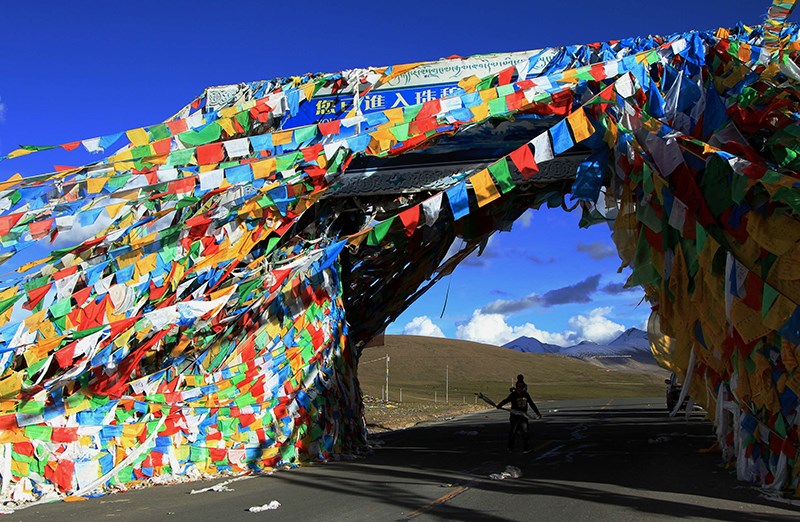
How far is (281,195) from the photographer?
11.5 meters

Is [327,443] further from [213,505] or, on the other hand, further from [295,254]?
[213,505]

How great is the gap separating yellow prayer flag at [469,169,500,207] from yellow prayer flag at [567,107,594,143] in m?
1.42

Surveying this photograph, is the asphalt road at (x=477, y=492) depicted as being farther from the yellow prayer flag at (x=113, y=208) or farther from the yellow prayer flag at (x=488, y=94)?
the yellow prayer flag at (x=488, y=94)

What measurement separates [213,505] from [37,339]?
3474 mm

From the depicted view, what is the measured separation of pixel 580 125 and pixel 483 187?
1.71 metres

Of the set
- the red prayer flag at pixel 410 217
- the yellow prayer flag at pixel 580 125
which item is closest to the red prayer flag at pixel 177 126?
the red prayer flag at pixel 410 217

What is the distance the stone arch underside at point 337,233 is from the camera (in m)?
8.95

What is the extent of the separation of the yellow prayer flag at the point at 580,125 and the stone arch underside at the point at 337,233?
0.11 ft

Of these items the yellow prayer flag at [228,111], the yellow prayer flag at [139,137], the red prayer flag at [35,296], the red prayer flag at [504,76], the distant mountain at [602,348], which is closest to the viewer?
the red prayer flag at [35,296]

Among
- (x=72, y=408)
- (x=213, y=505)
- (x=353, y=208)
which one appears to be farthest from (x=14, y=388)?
(x=353, y=208)

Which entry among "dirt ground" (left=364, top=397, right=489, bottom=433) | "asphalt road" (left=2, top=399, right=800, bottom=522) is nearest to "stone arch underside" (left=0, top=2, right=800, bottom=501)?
"asphalt road" (left=2, top=399, right=800, bottom=522)

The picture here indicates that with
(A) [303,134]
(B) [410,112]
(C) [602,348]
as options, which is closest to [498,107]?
(B) [410,112]

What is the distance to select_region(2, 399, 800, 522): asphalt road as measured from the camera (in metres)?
7.34

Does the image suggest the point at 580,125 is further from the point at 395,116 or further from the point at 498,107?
the point at 395,116
